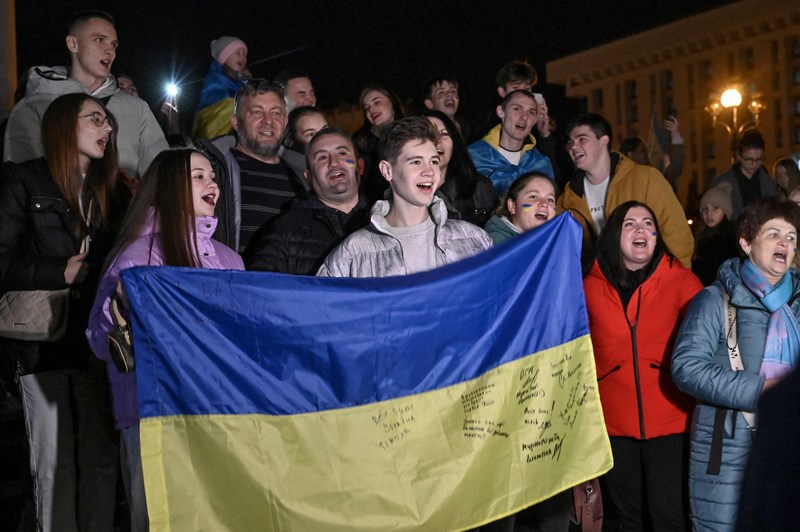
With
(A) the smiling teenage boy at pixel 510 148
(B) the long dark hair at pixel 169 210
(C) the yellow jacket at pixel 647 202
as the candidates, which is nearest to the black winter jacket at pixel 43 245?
(B) the long dark hair at pixel 169 210

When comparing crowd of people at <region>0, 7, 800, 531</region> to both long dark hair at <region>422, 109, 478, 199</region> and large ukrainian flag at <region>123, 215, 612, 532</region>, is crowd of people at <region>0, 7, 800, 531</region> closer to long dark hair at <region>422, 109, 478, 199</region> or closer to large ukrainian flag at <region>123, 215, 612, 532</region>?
long dark hair at <region>422, 109, 478, 199</region>

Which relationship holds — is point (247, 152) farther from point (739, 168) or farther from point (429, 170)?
point (739, 168)

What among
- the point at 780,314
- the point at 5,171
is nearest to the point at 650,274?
the point at 780,314

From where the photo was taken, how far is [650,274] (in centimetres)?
605

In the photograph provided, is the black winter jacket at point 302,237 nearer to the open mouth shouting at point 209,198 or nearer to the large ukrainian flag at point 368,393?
the open mouth shouting at point 209,198

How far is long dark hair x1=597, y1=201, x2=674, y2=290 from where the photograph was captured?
19.9ft

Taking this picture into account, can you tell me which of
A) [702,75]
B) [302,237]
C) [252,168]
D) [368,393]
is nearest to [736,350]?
[368,393]

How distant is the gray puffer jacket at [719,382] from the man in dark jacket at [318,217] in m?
1.80

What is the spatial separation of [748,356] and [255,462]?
7.95 feet

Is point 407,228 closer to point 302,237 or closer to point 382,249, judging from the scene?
point 382,249

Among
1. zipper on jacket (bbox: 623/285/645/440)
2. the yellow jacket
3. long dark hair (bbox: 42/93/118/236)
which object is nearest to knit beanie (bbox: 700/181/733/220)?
the yellow jacket

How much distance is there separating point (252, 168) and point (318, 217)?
85 centimetres

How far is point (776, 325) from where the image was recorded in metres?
5.40

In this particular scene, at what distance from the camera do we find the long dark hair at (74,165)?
225 inches
